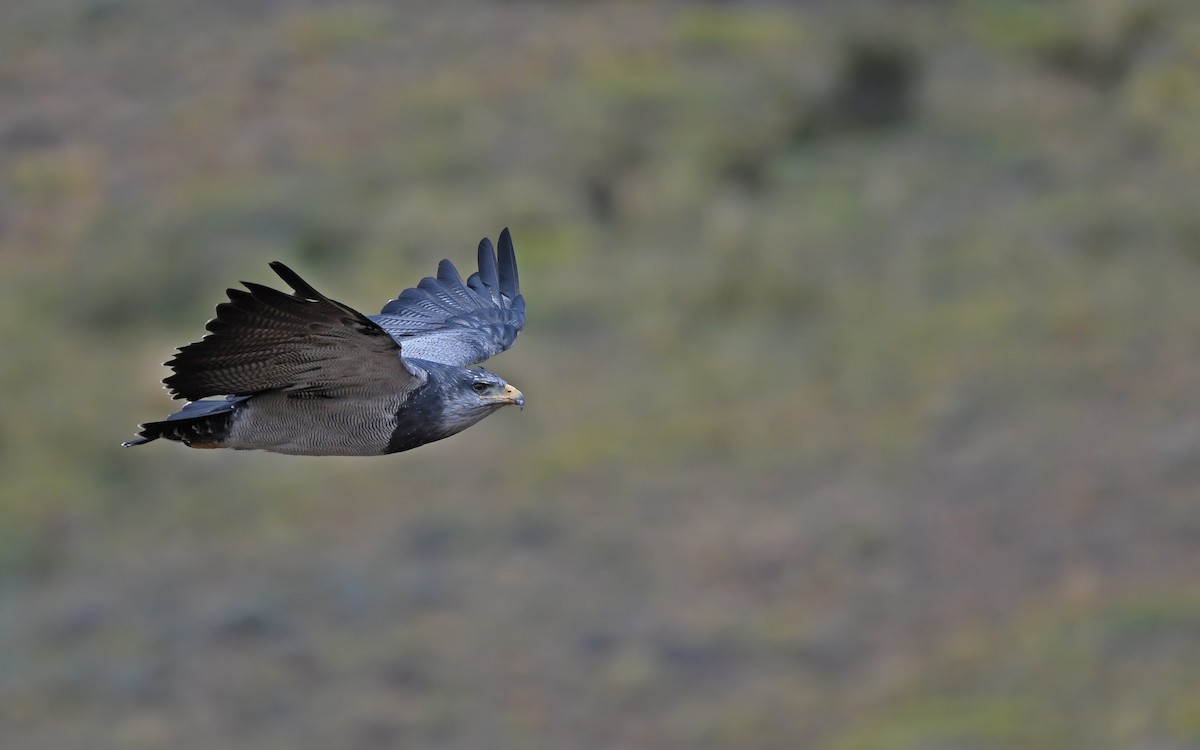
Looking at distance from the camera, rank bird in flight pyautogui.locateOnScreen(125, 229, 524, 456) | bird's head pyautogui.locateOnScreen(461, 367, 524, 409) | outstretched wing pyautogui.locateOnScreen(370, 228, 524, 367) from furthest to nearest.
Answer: outstretched wing pyautogui.locateOnScreen(370, 228, 524, 367) < bird's head pyautogui.locateOnScreen(461, 367, 524, 409) < bird in flight pyautogui.locateOnScreen(125, 229, 524, 456)

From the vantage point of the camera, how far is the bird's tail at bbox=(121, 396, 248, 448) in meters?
10.9

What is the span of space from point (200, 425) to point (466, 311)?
229cm

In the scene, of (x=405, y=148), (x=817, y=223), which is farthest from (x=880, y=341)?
(x=405, y=148)

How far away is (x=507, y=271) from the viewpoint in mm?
13023

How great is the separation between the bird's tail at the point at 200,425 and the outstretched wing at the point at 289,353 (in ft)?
0.43

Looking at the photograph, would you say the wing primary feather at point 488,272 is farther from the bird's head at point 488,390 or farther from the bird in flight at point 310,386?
the bird's head at point 488,390

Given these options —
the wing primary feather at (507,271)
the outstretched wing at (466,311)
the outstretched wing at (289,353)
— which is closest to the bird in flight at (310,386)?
the outstretched wing at (289,353)

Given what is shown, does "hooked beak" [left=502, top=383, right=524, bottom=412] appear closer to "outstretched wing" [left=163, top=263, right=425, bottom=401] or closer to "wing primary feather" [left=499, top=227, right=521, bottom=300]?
"outstretched wing" [left=163, top=263, right=425, bottom=401]

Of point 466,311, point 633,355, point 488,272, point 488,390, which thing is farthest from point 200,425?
point 633,355

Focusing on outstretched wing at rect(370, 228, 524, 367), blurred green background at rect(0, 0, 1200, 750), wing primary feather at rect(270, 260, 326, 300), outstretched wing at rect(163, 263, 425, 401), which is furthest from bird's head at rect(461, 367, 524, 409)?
blurred green background at rect(0, 0, 1200, 750)

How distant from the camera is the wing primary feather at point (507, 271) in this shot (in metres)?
13.0

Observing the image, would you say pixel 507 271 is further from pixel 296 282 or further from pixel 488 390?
pixel 296 282

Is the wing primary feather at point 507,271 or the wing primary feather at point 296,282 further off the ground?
the wing primary feather at point 507,271

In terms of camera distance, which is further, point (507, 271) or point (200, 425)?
point (507, 271)
